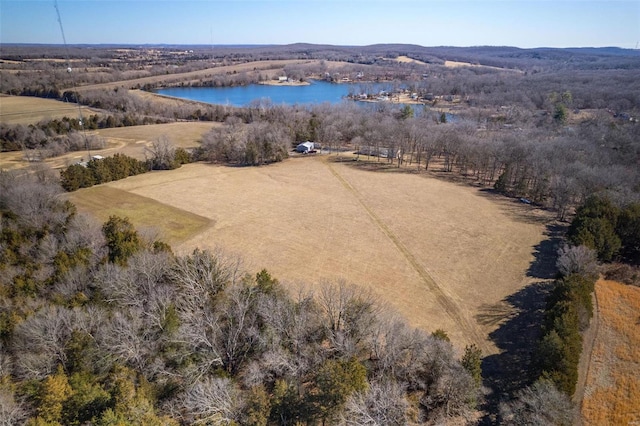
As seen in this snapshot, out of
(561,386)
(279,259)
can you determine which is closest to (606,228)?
(561,386)

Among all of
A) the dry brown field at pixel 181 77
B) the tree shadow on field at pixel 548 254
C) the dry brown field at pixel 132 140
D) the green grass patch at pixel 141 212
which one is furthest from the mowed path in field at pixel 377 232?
the dry brown field at pixel 181 77

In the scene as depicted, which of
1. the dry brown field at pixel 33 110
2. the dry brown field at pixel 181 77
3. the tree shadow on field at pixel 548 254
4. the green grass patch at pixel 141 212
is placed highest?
the dry brown field at pixel 181 77

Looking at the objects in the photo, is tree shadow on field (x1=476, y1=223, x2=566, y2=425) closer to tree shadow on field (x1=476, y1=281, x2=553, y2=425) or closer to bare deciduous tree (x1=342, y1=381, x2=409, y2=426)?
tree shadow on field (x1=476, y1=281, x2=553, y2=425)

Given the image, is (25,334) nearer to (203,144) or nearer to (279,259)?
(279,259)

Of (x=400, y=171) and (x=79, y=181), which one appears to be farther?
(x=400, y=171)

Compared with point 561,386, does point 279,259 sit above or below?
below

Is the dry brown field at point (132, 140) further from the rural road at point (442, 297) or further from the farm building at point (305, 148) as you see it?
the rural road at point (442, 297)
